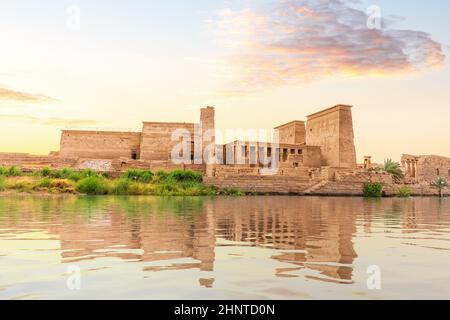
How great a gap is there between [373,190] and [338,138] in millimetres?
13913

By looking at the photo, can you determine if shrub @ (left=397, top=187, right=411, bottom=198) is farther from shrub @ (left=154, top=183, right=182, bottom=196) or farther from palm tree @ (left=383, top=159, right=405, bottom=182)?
shrub @ (left=154, top=183, right=182, bottom=196)

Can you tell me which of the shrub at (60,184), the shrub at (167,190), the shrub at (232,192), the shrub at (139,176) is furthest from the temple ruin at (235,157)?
the shrub at (60,184)

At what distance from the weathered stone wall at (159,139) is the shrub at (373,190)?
1968 cm

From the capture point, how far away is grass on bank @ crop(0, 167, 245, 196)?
3030 centimetres

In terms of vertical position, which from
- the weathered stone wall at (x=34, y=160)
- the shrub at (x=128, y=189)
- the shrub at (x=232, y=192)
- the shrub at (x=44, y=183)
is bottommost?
the shrub at (x=232, y=192)

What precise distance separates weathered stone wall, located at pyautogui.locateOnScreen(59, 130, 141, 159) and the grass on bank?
1254 cm

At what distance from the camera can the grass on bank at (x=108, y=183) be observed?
3030 centimetres

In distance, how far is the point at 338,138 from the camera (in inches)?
2088

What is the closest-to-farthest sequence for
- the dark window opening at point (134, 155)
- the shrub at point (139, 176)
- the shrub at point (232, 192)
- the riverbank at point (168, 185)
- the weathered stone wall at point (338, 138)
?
the riverbank at point (168, 185) → the shrub at point (232, 192) → the shrub at point (139, 176) → the dark window opening at point (134, 155) → the weathered stone wall at point (338, 138)

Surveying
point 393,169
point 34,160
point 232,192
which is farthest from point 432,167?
point 34,160

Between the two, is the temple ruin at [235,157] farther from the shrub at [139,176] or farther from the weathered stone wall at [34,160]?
the shrub at [139,176]

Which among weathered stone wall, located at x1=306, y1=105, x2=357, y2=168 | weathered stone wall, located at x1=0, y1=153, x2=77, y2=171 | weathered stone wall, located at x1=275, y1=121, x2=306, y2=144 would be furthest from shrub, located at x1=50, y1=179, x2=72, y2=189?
weathered stone wall, located at x1=275, y1=121, x2=306, y2=144
